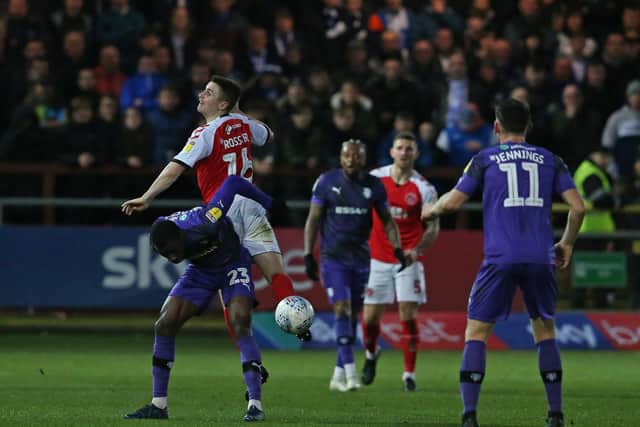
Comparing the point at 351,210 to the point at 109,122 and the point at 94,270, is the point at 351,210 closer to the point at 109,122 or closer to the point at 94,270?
the point at 109,122

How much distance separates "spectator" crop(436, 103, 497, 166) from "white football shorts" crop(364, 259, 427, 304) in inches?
222

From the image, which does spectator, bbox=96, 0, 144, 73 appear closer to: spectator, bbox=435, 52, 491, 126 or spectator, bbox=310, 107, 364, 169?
spectator, bbox=310, 107, 364, 169

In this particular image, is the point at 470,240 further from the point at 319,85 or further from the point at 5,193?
the point at 5,193

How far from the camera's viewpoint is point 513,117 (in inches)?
385

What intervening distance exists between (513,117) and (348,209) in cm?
507

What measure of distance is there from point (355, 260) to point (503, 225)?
5.10 meters

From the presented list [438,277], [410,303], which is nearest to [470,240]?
[438,277]

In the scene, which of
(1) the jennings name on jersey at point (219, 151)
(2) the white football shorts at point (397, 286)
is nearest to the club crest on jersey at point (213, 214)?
(1) the jennings name on jersey at point (219, 151)

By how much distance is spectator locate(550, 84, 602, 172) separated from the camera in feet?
68.8

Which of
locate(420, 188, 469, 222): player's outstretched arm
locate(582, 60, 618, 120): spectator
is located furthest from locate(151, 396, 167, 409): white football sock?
locate(582, 60, 618, 120): spectator

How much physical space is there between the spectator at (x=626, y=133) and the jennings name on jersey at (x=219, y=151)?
11021 mm

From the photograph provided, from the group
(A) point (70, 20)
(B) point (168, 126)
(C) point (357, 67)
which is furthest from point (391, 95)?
(A) point (70, 20)

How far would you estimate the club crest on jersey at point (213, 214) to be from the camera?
34.3 ft

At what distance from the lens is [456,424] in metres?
10.7
